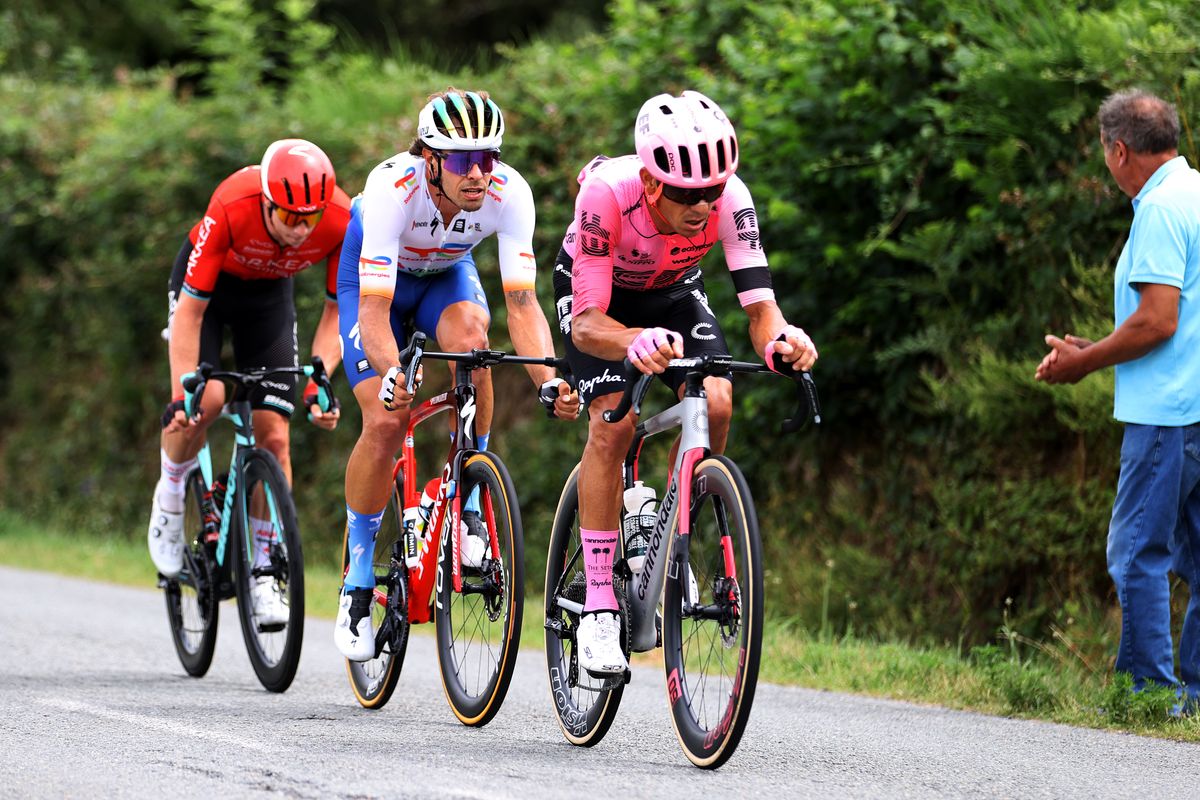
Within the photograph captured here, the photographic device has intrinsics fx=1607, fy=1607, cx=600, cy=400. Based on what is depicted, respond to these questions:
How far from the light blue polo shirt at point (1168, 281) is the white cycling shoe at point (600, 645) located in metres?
2.32

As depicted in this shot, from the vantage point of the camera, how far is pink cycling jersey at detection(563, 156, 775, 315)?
18.9 feet

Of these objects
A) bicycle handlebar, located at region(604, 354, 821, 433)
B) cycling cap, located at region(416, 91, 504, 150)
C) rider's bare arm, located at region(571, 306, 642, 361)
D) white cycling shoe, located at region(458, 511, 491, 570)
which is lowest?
white cycling shoe, located at region(458, 511, 491, 570)

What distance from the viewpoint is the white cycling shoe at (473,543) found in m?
6.32

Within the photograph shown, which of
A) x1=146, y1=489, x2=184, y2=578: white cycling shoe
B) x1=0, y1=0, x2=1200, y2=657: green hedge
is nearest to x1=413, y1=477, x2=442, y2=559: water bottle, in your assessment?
x1=146, y1=489, x2=184, y2=578: white cycling shoe

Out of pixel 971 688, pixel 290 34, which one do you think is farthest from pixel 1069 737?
pixel 290 34

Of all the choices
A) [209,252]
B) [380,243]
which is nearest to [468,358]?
[380,243]

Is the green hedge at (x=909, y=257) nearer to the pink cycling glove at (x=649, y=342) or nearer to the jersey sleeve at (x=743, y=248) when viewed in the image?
the jersey sleeve at (x=743, y=248)

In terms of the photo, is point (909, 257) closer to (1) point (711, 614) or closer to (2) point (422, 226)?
(2) point (422, 226)

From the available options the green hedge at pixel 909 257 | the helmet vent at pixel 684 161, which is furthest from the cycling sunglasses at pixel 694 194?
the green hedge at pixel 909 257

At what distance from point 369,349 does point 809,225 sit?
4270mm

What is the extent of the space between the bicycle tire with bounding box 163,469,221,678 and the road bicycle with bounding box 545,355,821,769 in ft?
8.78

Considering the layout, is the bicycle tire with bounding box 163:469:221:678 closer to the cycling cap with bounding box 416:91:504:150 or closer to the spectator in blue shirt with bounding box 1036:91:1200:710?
the cycling cap with bounding box 416:91:504:150

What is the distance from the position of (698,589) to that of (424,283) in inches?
89.4

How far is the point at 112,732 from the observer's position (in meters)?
A: 6.00
